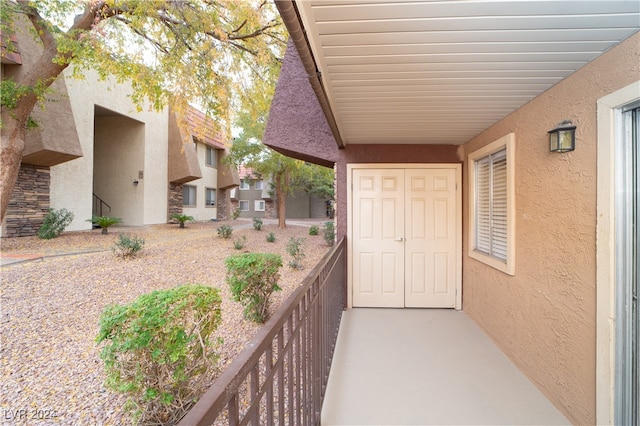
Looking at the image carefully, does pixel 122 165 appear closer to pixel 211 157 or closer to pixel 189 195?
pixel 189 195

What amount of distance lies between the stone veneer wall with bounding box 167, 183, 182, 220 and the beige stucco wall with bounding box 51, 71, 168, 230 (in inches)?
36.9

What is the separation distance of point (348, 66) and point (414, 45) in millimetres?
462

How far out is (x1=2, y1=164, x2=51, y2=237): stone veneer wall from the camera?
8.07 m

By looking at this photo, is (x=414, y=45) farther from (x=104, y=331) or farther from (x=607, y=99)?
(x=104, y=331)

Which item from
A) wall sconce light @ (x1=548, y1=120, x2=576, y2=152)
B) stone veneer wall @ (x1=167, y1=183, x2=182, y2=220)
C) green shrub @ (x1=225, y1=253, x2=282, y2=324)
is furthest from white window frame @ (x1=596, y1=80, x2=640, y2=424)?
stone veneer wall @ (x1=167, y1=183, x2=182, y2=220)

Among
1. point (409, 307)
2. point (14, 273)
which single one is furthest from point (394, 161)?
point (14, 273)

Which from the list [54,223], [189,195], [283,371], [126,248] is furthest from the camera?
[189,195]

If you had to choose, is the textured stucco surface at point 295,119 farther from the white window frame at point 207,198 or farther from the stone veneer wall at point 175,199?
the white window frame at point 207,198

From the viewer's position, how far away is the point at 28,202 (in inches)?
332

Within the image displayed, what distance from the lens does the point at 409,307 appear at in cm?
468

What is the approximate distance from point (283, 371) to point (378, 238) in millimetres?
3494

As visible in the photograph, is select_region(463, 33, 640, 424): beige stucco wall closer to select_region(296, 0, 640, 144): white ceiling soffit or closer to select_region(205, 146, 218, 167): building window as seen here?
select_region(296, 0, 640, 144): white ceiling soffit

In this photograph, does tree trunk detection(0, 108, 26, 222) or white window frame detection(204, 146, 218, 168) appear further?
white window frame detection(204, 146, 218, 168)

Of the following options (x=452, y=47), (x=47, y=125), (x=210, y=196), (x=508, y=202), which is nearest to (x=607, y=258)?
(x=508, y=202)
